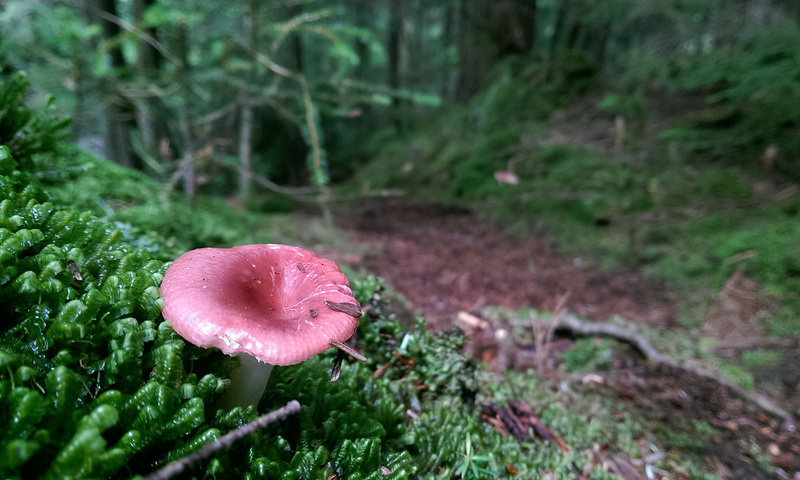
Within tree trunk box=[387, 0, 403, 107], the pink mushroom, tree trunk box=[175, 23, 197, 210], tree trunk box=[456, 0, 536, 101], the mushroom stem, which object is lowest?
the mushroom stem

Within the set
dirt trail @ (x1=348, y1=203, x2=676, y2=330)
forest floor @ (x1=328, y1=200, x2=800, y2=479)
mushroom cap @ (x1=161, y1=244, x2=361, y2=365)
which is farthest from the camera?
dirt trail @ (x1=348, y1=203, x2=676, y2=330)

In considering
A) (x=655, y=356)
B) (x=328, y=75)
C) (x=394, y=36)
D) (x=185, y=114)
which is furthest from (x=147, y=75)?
(x=394, y=36)

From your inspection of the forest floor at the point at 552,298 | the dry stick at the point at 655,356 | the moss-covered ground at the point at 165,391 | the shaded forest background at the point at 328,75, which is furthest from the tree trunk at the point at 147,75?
the dry stick at the point at 655,356

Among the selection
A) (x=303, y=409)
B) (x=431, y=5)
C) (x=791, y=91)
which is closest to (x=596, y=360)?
(x=303, y=409)

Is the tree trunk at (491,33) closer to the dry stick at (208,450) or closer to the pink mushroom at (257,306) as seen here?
the pink mushroom at (257,306)

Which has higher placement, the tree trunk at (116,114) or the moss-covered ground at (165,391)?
the tree trunk at (116,114)

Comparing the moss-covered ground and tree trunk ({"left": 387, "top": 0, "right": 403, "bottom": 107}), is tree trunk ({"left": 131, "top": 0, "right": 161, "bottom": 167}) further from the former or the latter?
tree trunk ({"left": 387, "top": 0, "right": 403, "bottom": 107})

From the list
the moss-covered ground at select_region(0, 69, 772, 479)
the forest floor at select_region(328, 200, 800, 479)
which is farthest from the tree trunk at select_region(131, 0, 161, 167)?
the forest floor at select_region(328, 200, 800, 479)
